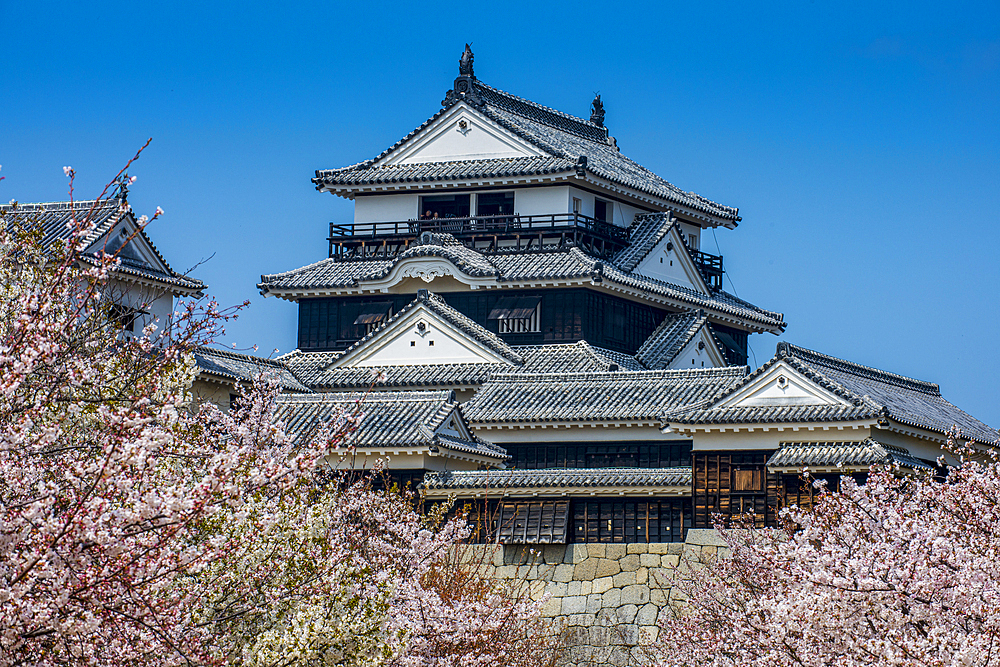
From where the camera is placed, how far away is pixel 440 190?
44.5m

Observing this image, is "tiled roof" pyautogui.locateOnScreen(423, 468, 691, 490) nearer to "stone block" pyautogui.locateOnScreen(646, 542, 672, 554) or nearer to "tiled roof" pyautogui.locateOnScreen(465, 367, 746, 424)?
"stone block" pyautogui.locateOnScreen(646, 542, 672, 554)

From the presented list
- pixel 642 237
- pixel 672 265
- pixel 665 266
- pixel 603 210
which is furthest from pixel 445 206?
pixel 672 265

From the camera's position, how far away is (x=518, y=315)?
41.4 m

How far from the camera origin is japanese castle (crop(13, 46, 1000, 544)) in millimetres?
28250

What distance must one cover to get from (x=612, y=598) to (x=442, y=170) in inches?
819

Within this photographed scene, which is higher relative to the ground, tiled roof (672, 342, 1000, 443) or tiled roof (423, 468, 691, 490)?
tiled roof (672, 342, 1000, 443)

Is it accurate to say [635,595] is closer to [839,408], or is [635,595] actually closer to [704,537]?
[704,537]

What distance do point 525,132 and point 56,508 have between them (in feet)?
119

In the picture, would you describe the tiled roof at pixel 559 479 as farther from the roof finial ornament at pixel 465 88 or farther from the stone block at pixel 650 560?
the roof finial ornament at pixel 465 88

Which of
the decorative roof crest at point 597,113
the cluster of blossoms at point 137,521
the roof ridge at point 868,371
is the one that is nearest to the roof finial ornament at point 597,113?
the decorative roof crest at point 597,113

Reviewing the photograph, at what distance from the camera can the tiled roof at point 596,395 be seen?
1324 inches

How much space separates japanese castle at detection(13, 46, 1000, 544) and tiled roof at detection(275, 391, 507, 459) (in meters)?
0.06

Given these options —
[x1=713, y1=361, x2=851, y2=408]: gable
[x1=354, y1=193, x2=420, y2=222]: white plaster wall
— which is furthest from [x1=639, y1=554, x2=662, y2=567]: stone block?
[x1=354, y1=193, x2=420, y2=222]: white plaster wall

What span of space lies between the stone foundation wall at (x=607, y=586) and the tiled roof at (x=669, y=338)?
1368cm
